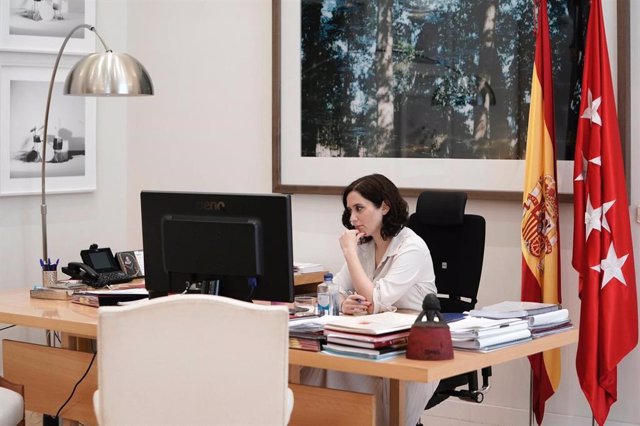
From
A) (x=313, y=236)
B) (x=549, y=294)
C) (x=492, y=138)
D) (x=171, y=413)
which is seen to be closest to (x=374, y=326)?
(x=171, y=413)

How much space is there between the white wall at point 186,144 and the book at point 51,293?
1.24 meters

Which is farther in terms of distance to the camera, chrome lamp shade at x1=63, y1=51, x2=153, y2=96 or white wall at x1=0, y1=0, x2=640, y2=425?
white wall at x1=0, y1=0, x2=640, y2=425

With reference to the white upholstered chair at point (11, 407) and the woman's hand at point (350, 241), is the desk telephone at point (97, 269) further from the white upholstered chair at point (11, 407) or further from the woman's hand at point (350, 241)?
the woman's hand at point (350, 241)

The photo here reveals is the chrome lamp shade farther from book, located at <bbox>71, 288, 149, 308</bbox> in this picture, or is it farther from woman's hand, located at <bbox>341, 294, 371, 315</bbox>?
woman's hand, located at <bbox>341, 294, 371, 315</bbox>

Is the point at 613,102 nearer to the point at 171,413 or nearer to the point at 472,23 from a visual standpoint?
the point at 472,23

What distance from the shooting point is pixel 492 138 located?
15.2 ft

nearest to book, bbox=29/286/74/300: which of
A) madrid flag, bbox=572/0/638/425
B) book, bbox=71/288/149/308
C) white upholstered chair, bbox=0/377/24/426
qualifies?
book, bbox=71/288/149/308

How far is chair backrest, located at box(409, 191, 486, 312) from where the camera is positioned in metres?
3.94

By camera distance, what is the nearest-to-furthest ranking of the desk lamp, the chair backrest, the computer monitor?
the computer monitor
the chair backrest
the desk lamp

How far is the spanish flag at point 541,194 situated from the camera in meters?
4.31

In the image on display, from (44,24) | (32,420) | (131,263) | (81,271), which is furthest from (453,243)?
(44,24)

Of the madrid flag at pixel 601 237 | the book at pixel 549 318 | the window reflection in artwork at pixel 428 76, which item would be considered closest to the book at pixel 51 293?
the window reflection in artwork at pixel 428 76

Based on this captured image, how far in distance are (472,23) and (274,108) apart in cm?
117

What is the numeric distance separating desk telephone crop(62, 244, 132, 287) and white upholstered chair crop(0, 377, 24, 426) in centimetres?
63
